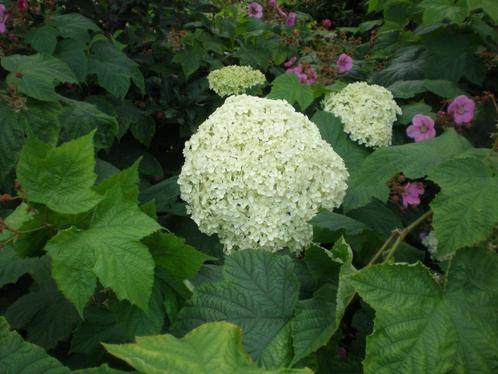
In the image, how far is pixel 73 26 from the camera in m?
2.69

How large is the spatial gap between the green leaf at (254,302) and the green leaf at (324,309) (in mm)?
52

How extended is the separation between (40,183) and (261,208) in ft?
2.21

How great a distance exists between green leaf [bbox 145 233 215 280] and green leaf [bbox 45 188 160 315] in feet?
0.32

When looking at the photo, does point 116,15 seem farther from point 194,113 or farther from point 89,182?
point 89,182

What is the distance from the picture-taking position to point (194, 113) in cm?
302

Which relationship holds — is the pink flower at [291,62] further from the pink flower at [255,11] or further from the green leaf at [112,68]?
the green leaf at [112,68]

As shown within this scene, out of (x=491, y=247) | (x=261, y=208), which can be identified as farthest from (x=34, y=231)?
(x=491, y=247)

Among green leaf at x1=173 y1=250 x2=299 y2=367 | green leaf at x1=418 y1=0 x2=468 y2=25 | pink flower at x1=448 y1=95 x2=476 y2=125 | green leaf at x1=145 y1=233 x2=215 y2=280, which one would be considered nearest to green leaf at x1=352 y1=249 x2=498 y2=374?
green leaf at x1=173 y1=250 x2=299 y2=367

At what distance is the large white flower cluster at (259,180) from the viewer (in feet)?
5.61

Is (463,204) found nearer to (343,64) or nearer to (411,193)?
(411,193)

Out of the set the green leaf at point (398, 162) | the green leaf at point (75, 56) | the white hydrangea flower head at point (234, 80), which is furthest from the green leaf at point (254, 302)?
the green leaf at point (75, 56)

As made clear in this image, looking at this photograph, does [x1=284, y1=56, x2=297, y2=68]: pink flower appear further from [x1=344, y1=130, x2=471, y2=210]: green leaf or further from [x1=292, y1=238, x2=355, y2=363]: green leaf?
[x1=292, y1=238, x2=355, y2=363]: green leaf

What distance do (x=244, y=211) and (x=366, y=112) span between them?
81cm

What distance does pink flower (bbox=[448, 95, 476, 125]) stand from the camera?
90.1 inches
